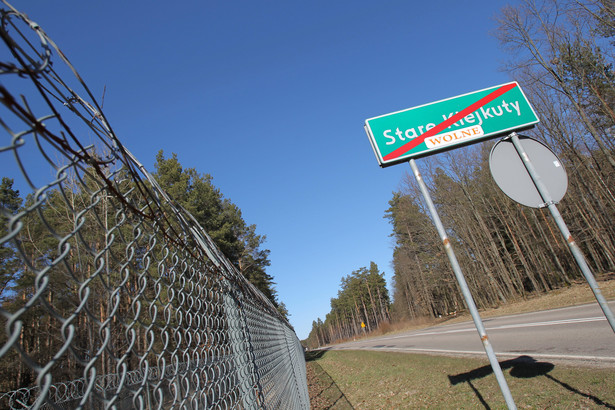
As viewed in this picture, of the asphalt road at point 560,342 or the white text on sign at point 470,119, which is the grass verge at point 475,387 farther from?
the white text on sign at point 470,119

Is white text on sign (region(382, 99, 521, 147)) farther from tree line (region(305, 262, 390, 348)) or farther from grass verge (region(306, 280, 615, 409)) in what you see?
tree line (region(305, 262, 390, 348))

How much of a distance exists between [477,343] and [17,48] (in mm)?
13394

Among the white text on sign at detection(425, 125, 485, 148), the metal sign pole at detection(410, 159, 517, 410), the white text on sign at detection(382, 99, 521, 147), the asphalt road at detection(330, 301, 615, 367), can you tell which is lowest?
the asphalt road at detection(330, 301, 615, 367)

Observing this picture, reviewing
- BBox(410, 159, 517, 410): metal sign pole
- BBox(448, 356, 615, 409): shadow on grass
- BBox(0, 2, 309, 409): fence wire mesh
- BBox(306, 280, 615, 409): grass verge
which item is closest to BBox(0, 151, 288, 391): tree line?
BBox(0, 2, 309, 409): fence wire mesh

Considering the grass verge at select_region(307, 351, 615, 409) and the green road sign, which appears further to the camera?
the grass verge at select_region(307, 351, 615, 409)

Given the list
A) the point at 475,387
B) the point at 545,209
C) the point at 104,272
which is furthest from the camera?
the point at 545,209

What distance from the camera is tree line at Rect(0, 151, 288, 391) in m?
0.86

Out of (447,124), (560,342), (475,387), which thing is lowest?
(475,387)

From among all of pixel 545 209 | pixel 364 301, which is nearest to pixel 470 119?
pixel 545 209

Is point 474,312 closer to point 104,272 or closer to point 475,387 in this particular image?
point 104,272

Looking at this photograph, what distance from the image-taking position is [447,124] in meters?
3.27

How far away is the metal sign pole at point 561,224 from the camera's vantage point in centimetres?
284

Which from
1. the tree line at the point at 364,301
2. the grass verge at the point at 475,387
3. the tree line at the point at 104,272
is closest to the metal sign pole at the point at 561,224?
the grass verge at the point at 475,387

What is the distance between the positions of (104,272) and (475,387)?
641cm
